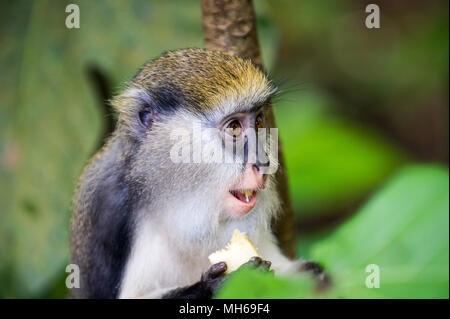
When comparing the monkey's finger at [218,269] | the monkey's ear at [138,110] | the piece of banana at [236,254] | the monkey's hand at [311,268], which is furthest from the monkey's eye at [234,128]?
the monkey's hand at [311,268]

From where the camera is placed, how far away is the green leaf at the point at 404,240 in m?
2.61

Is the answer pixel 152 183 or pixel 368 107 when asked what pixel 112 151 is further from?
pixel 368 107

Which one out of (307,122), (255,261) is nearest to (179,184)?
(255,261)

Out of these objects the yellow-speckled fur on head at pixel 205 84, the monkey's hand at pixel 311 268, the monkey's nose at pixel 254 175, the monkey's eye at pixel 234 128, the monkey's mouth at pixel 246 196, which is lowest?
the monkey's hand at pixel 311 268

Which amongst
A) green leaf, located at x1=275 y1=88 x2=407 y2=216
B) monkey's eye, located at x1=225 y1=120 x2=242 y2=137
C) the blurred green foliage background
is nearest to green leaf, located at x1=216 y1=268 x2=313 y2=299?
the blurred green foliage background

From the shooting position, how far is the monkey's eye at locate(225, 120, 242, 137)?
2.83m

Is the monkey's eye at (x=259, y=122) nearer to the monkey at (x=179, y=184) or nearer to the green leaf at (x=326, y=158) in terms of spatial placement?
the monkey at (x=179, y=184)

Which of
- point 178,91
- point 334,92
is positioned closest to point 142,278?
point 178,91

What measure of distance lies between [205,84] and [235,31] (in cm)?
50

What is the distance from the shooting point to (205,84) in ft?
9.33

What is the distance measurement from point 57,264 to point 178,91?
185 cm

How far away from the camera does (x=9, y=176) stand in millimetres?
4145

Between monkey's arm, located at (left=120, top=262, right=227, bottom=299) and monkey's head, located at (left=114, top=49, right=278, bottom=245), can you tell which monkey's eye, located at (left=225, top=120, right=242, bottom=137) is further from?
monkey's arm, located at (left=120, top=262, right=227, bottom=299)

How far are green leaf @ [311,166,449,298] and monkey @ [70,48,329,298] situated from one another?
21cm
